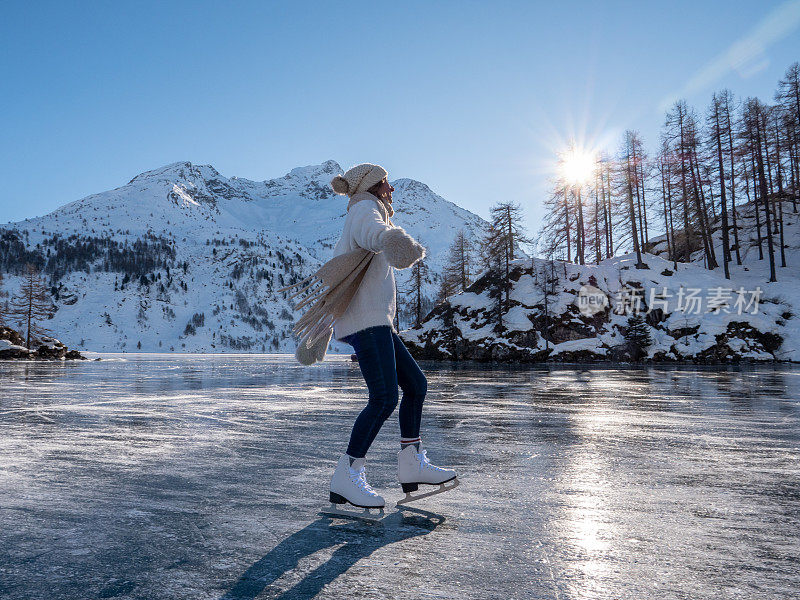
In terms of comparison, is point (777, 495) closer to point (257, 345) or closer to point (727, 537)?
point (727, 537)

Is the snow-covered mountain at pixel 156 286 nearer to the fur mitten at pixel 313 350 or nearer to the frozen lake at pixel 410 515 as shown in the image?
the frozen lake at pixel 410 515

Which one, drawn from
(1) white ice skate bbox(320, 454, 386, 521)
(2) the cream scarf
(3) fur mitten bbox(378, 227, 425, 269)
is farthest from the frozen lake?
(3) fur mitten bbox(378, 227, 425, 269)

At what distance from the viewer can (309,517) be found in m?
2.96

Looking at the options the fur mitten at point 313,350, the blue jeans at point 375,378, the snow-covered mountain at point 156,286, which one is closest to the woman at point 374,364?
the blue jeans at point 375,378

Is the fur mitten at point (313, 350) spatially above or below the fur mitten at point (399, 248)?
below

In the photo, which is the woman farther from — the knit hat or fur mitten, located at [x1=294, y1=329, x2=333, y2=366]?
fur mitten, located at [x1=294, y1=329, x2=333, y2=366]

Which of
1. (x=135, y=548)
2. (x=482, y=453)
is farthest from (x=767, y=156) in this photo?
(x=135, y=548)

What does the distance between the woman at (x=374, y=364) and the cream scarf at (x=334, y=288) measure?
0.03 m

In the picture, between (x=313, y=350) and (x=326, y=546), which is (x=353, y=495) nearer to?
(x=326, y=546)

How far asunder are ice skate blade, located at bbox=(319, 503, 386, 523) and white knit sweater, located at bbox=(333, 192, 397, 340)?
99cm

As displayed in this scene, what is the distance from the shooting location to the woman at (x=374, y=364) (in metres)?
3.12

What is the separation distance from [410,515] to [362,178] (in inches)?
82.2

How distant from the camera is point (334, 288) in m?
3.34

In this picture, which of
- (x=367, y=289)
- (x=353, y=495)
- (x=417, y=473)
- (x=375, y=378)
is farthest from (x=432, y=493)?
(x=367, y=289)
